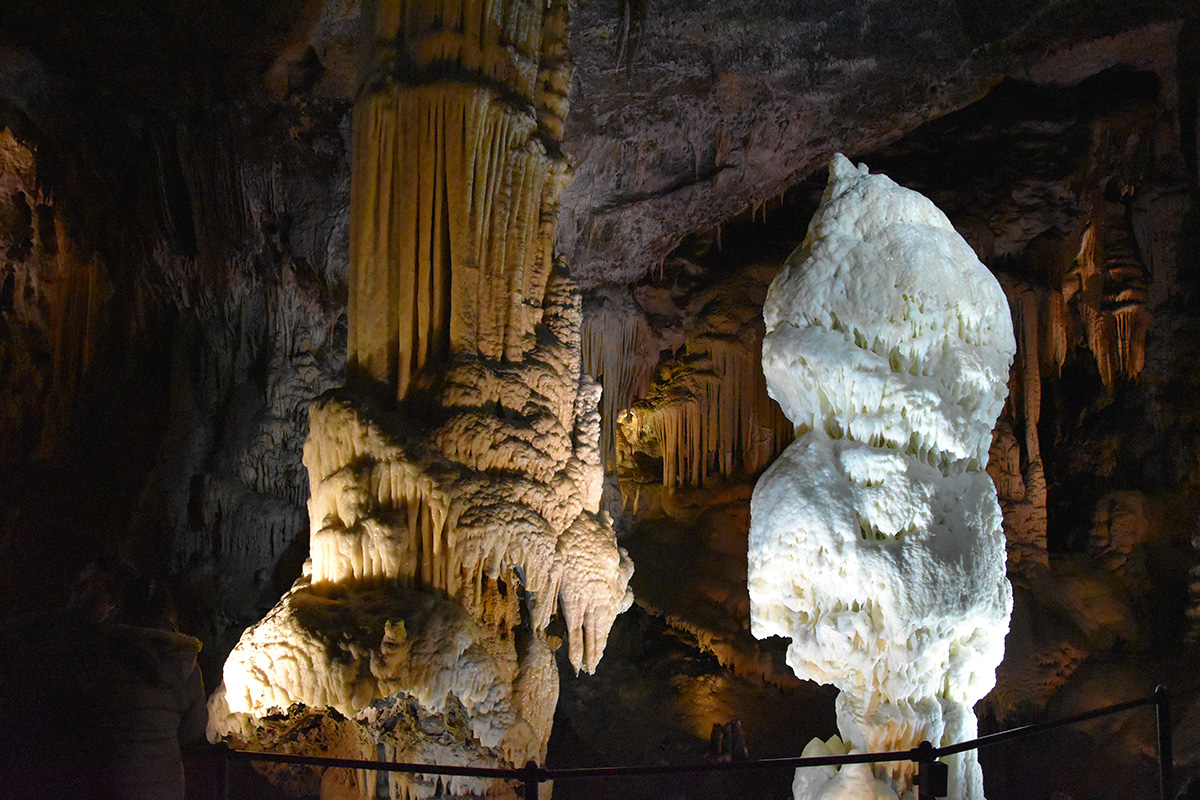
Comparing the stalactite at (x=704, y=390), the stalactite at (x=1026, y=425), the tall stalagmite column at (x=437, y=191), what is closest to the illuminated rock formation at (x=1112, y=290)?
the stalactite at (x=1026, y=425)

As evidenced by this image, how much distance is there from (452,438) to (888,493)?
1.77m

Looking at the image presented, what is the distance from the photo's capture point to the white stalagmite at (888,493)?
3299 mm

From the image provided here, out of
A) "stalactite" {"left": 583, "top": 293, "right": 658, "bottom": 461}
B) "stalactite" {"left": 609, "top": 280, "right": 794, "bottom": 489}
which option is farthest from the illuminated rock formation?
"stalactite" {"left": 583, "top": 293, "right": 658, "bottom": 461}

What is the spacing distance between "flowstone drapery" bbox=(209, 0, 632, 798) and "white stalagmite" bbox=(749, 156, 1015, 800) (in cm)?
117

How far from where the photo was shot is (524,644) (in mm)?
4355

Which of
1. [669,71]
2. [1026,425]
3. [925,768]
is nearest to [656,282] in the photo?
[669,71]

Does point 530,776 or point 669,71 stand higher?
point 669,71

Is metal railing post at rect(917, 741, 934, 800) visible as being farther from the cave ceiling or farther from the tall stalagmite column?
the cave ceiling

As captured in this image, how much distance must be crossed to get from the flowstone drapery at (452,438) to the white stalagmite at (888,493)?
117 centimetres

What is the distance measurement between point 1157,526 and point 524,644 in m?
6.07

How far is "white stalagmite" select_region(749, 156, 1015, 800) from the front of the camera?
3.30 m

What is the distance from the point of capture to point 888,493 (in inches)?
132

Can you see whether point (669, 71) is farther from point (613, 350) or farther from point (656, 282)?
point (613, 350)

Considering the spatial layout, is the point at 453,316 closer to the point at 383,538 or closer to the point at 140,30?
the point at 383,538
